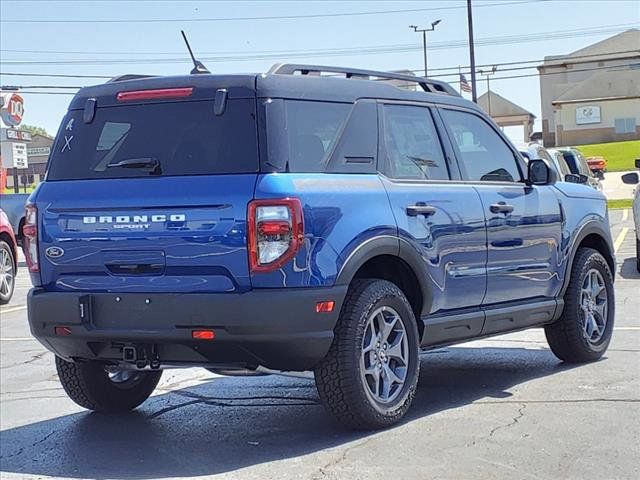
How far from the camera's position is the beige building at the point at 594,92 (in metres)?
7.40

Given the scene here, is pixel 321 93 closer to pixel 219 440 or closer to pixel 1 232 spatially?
pixel 219 440

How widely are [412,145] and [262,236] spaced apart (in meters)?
1.58

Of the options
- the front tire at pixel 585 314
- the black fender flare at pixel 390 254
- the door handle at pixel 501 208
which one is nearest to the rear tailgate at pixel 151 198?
the black fender flare at pixel 390 254

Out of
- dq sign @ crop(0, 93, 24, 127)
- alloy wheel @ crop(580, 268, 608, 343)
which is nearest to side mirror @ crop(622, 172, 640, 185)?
alloy wheel @ crop(580, 268, 608, 343)

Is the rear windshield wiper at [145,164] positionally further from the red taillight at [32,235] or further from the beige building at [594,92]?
the beige building at [594,92]

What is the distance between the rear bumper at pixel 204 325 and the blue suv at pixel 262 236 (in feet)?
0.03

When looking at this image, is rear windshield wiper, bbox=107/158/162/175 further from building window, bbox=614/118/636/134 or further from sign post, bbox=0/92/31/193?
sign post, bbox=0/92/31/193

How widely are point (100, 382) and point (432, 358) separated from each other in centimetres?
298

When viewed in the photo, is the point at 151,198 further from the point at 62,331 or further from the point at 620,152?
the point at 620,152

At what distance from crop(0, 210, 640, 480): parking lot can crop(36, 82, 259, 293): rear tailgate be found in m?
0.93

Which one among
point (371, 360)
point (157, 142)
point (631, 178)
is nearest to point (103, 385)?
point (157, 142)

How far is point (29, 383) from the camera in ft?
26.6

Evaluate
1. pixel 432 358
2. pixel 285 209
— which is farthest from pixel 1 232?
pixel 285 209

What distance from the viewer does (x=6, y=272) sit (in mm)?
13922
